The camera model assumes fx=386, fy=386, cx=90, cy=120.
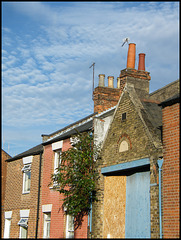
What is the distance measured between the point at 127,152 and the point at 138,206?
84.3 inches

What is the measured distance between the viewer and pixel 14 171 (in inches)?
995

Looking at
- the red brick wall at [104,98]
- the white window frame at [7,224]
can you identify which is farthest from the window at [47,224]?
Result: the red brick wall at [104,98]

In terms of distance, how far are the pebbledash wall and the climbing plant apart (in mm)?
4483

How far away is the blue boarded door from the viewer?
566 inches

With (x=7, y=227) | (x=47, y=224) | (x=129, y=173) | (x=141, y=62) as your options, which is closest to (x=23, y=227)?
(x=7, y=227)

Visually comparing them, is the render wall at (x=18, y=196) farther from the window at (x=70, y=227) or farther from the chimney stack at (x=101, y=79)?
the chimney stack at (x=101, y=79)

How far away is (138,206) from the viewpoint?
15.0 meters

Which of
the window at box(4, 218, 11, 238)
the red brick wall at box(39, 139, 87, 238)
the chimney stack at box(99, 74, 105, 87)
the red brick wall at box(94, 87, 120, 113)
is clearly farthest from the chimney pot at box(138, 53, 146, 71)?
the window at box(4, 218, 11, 238)

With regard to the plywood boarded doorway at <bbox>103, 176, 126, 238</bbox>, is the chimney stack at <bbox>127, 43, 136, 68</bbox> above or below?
above

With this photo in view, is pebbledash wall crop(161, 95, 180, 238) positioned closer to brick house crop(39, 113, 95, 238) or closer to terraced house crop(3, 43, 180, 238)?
terraced house crop(3, 43, 180, 238)

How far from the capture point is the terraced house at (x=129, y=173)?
13062mm

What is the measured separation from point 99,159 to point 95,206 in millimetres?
2067

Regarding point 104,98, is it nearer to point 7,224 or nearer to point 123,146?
point 123,146

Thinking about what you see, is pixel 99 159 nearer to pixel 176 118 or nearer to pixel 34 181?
pixel 176 118
